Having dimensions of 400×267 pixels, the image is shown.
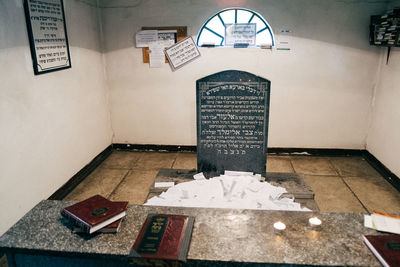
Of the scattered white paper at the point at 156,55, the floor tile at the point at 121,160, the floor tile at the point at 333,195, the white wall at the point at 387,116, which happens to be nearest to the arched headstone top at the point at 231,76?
the floor tile at the point at 333,195

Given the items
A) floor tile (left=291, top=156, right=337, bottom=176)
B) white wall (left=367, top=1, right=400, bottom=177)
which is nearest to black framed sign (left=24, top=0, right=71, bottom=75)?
floor tile (left=291, top=156, right=337, bottom=176)

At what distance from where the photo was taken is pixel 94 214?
1.61 m

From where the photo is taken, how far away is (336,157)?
5.06 m

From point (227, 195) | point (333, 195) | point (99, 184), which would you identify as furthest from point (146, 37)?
point (333, 195)

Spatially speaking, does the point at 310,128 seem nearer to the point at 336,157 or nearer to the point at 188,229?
the point at 336,157

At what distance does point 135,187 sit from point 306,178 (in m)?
2.25

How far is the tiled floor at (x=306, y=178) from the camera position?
3.74m

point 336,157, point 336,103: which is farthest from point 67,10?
point 336,157

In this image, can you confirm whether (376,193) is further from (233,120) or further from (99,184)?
(99,184)

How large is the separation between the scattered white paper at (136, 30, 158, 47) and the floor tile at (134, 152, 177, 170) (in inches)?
72.1

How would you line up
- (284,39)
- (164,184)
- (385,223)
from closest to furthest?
(385,223) < (164,184) < (284,39)

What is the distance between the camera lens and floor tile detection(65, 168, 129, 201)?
3.93m

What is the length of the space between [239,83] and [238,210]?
162cm

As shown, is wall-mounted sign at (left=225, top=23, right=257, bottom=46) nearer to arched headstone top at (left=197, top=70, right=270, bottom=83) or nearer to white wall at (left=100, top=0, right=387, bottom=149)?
white wall at (left=100, top=0, right=387, bottom=149)
